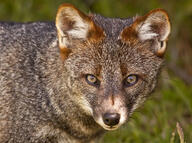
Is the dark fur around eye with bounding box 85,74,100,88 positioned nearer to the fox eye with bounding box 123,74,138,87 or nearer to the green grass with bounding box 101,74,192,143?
the fox eye with bounding box 123,74,138,87

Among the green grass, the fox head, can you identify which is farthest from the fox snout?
the green grass

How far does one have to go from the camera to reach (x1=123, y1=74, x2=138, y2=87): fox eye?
620 cm

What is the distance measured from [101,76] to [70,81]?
414 mm

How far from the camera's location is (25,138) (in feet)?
20.9

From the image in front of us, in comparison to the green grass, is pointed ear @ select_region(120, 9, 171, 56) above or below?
above

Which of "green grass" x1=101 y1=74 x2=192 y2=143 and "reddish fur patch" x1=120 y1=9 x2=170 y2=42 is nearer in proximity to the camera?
"reddish fur patch" x1=120 y1=9 x2=170 y2=42

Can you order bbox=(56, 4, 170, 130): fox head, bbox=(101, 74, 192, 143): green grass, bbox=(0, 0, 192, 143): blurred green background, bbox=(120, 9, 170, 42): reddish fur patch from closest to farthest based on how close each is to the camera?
bbox=(56, 4, 170, 130): fox head → bbox=(120, 9, 170, 42): reddish fur patch → bbox=(101, 74, 192, 143): green grass → bbox=(0, 0, 192, 143): blurred green background

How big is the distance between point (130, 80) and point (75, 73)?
1.97ft

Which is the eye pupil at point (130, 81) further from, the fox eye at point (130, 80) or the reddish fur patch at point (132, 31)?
the reddish fur patch at point (132, 31)

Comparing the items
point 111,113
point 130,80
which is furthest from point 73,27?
point 111,113

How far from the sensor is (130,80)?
622cm

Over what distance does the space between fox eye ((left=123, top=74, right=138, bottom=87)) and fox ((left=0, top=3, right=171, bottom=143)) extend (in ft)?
0.04

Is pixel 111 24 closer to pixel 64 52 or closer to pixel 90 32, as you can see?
pixel 90 32

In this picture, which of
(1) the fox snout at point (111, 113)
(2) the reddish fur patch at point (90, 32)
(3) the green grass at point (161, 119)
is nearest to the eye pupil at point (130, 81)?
(1) the fox snout at point (111, 113)
